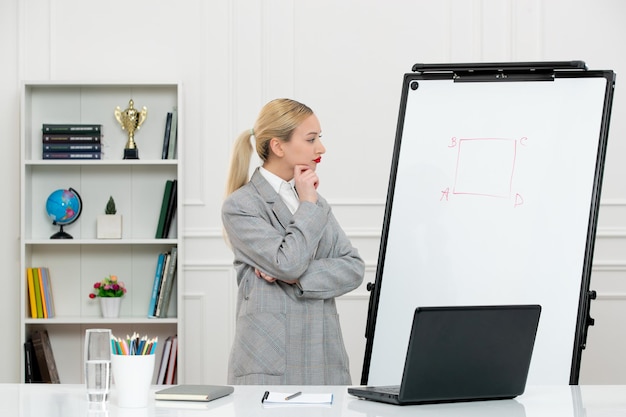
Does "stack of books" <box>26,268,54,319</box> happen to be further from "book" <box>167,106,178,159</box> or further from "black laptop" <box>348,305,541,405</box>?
"black laptop" <box>348,305,541,405</box>

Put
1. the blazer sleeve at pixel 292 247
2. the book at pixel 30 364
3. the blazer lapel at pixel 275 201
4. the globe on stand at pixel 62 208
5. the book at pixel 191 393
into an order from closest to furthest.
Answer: the book at pixel 191 393 < the blazer sleeve at pixel 292 247 < the blazer lapel at pixel 275 201 < the book at pixel 30 364 < the globe on stand at pixel 62 208

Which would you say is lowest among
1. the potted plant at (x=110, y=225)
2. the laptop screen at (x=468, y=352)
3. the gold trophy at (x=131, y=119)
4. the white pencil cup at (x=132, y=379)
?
the potted plant at (x=110, y=225)

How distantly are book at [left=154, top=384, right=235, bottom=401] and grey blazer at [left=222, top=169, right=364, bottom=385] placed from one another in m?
0.82

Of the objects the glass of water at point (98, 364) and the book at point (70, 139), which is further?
the book at point (70, 139)

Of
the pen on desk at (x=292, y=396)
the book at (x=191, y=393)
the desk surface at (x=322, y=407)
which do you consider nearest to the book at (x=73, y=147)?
the desk surface at (x=322, y=407)

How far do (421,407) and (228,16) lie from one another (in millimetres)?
3058

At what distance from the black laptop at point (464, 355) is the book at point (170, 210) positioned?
102 inches

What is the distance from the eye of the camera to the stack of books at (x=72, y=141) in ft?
13.4

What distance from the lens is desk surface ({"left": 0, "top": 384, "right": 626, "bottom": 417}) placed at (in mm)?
1493

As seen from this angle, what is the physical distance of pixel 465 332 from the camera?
1.55 meters

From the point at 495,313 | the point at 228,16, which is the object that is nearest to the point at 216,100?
the point at 228,16

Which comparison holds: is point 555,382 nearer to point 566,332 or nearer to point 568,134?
point 566,332

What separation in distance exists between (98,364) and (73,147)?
8.80 ft

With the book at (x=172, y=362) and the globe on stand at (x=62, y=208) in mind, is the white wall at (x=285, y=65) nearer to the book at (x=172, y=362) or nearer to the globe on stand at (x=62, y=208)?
the book at (x=172, y=362)
